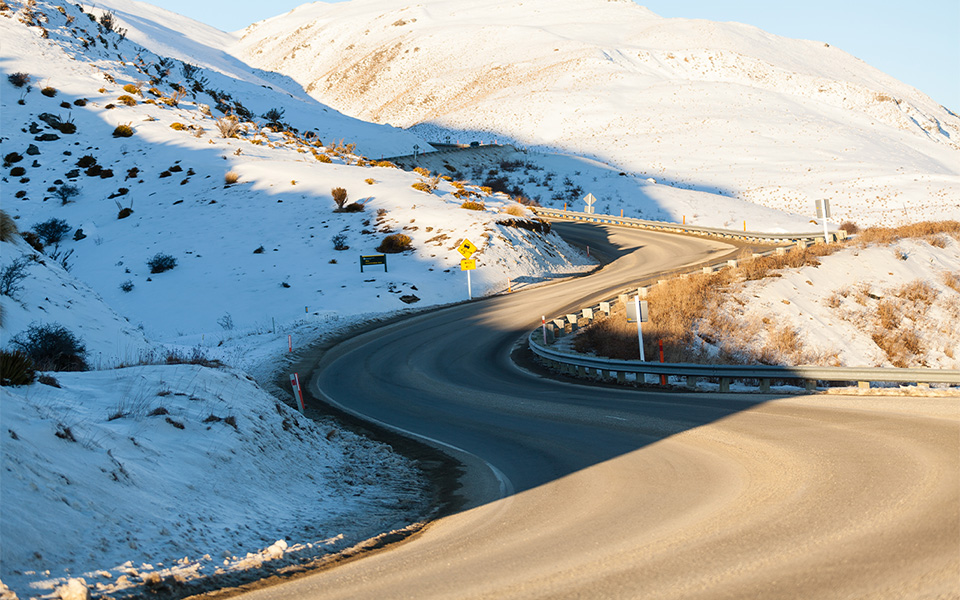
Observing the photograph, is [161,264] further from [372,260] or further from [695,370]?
[695,370]

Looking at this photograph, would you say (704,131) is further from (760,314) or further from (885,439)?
(885,439)

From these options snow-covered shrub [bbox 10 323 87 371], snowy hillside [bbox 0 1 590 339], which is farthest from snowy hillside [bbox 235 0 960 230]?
snow-covered shrub [bbox 10 323 87 371]

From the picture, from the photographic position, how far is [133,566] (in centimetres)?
608

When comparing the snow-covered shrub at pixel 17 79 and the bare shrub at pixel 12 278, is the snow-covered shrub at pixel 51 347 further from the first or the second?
the snow-covered shrub at pixel 17 79

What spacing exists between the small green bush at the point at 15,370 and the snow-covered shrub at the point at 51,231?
36012 millimetres

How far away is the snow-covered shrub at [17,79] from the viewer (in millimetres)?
54812

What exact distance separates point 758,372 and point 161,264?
31.2m

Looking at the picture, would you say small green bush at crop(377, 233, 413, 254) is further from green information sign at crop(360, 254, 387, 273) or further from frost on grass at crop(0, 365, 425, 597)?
frost on grass at crop(0, 365, 425, 597)

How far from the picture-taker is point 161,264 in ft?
122

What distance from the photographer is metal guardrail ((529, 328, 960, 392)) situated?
13938mm

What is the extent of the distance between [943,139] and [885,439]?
13227 cm

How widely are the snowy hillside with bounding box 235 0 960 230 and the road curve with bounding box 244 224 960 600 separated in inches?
2047

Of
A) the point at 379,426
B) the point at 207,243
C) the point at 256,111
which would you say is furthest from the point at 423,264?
the point at 256,111

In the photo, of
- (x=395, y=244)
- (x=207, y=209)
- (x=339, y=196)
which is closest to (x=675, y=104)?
(x=339, y=196)
